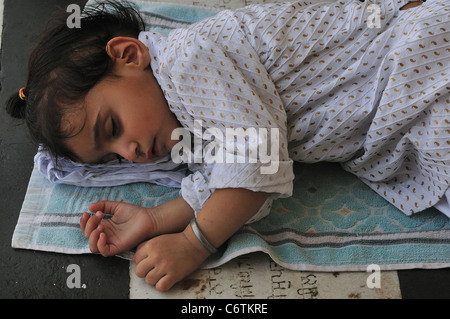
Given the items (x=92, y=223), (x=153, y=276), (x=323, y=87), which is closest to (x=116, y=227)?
(x=92, y=223)

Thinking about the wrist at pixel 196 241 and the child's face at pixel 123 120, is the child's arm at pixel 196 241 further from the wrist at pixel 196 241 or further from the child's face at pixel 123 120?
the child's face at pixel 123 120

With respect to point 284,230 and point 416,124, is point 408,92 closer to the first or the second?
point 416,124

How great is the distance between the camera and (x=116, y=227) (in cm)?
102

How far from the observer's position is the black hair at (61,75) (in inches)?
37.2

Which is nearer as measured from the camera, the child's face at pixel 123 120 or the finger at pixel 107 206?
the child's face at pixel 123 120

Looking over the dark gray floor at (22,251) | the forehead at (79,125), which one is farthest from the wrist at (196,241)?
the forehead at (79,125)

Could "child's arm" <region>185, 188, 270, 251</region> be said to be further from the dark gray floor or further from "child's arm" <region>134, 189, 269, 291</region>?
the dark gray floor

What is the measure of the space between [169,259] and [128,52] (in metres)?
0.44

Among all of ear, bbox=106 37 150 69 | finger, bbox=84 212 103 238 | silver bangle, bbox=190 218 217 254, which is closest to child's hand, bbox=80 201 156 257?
finger, bbox=84 212 103 238

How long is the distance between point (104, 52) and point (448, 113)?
688 millimetres

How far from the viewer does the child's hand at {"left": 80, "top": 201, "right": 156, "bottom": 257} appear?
986mm

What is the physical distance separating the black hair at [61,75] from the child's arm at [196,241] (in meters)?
0.28

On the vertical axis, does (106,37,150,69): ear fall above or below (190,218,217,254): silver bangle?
above
